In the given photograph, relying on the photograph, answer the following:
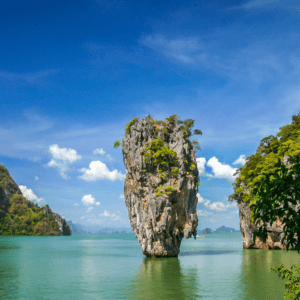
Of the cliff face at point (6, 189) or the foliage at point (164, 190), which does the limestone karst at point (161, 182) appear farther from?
the cliff face at point (6, 189)

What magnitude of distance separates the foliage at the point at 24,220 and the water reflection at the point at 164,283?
156m

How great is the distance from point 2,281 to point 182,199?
19.1 m

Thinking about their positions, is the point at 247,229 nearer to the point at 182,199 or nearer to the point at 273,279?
the point at 182,199

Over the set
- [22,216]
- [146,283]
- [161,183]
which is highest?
[161,183]

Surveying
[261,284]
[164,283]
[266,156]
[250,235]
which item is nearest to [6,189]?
[250,235]

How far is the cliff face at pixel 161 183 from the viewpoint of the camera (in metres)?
34.2

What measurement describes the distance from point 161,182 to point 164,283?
541 inches

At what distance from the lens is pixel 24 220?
17112cm

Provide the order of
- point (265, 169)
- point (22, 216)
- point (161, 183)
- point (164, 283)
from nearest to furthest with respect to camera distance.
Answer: point (164, 283), point (161, 183), point (265, 169), point (22, 216)

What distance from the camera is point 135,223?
38156mm

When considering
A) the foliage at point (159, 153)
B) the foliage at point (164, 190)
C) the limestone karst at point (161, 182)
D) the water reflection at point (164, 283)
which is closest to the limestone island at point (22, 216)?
the limestone karst at point (161, 182)

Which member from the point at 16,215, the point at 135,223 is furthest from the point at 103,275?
the point at 16,215

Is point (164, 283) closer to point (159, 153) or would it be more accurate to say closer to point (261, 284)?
point (261, 284)

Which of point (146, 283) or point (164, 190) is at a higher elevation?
point (164, 190)
